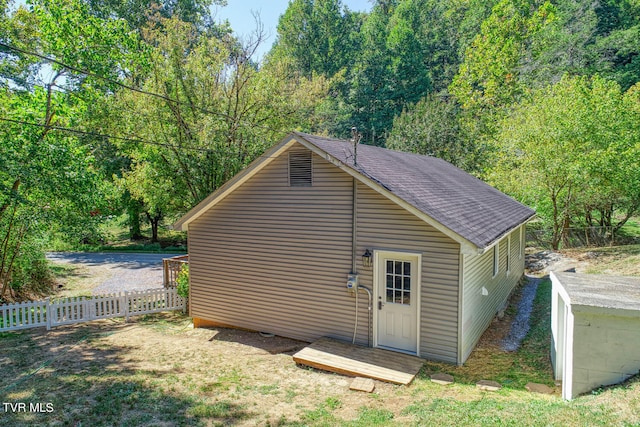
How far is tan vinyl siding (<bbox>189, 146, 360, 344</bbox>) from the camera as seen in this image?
28.9 ft

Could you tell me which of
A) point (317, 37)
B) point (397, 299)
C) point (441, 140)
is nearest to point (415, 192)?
point (397, 299)

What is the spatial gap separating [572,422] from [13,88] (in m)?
17.2

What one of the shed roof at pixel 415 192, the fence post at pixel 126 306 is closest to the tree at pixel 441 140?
the shed roof at pixel 415 192

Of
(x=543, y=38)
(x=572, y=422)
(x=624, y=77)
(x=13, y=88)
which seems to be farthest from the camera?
(x=543, y=38)

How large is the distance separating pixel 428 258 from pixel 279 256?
347 centimetres

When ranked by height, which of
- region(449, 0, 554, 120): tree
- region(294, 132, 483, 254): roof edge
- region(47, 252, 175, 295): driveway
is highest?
region(449, 0, 554, 120): tree

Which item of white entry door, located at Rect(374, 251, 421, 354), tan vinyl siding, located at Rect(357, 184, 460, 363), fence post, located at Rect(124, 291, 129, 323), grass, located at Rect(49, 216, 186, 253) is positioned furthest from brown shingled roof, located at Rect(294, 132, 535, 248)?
grass, located at Rect(49, 216, 186, 253)

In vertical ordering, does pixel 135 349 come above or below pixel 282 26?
below

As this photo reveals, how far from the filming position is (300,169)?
9.15 m

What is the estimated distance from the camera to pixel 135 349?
895 centimetres

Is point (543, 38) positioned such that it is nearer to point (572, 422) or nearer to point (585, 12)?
point (585, 12)

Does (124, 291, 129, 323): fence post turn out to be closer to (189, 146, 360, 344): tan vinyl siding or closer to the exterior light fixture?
(189, 146, 360, 344): tan vinyl siding

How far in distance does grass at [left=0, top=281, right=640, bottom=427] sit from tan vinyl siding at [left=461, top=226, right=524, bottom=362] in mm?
505

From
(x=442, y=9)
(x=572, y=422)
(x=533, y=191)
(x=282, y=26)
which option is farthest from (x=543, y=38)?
(x=572, y=422)
